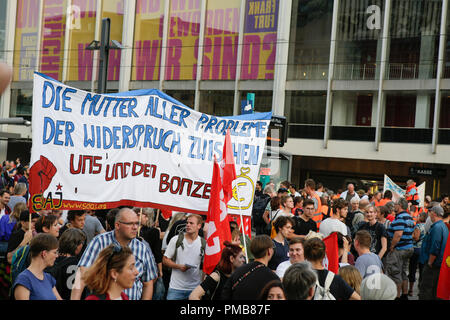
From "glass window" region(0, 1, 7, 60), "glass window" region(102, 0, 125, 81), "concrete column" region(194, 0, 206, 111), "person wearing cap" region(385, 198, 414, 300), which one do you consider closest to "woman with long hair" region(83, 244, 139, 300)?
"person wearing cap" region(385, 198, 414, 300)

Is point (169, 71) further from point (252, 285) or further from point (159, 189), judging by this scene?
point (252, 285)

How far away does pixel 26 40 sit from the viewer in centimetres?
4347

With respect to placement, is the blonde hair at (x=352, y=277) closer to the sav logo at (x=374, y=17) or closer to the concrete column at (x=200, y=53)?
the sav logo at (x=374, y=17)

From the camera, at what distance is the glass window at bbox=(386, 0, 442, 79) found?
30562mm

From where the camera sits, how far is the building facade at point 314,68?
101 ft

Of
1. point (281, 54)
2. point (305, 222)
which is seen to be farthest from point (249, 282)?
point (281, 54)

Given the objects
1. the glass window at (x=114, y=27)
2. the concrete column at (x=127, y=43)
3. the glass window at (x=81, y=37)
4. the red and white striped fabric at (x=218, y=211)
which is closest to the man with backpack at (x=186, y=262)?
the red and white striped fabric at (x=218, y=211)

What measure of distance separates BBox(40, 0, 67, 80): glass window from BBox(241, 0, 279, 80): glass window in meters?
13.8

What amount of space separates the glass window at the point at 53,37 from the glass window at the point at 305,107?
1630 cm

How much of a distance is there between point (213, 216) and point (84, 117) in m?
1.98

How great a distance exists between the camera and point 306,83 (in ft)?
110

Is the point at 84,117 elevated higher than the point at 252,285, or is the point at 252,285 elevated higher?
the point at 84,117
